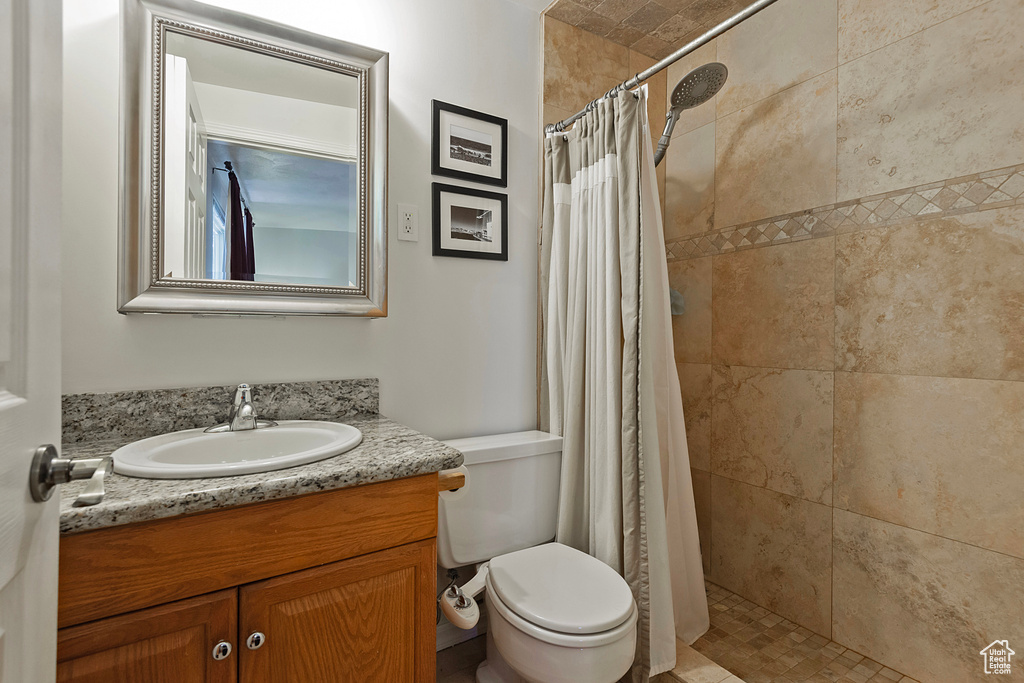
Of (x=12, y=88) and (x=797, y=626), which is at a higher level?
(x=12, y=88)

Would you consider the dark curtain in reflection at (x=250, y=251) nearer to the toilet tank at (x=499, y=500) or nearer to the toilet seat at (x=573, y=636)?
the toilet tank at (x=499, y=500)

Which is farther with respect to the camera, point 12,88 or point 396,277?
point 396,277

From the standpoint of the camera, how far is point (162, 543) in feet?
2.75

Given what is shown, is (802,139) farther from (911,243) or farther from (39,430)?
(39,430)

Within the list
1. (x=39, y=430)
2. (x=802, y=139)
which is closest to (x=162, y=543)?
(x=39, y=430)

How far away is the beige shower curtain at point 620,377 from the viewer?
56.1 inches

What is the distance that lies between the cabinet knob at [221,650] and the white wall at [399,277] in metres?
0.68

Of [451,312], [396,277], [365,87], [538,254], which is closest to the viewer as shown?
[365,87]

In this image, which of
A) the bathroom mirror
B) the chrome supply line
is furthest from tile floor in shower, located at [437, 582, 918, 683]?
the chrome supply line

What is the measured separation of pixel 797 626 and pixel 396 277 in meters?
1.85

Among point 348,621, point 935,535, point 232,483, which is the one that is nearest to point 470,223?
point 232,483

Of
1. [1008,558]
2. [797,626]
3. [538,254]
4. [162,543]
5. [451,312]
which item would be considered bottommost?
[797,626]

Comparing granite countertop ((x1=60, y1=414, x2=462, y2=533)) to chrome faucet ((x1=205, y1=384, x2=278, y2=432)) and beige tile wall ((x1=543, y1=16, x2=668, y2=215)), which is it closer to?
chrome faucet ((x1=205, y1=384, x2=278, y2=432))

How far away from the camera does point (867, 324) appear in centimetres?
159
